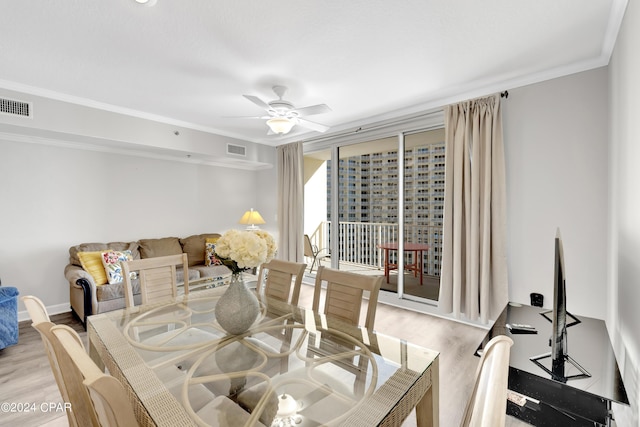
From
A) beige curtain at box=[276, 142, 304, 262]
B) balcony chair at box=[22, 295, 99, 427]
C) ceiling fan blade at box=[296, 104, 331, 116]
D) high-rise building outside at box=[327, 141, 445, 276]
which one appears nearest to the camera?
balcony chair at box=[22, 295, 99, 427]

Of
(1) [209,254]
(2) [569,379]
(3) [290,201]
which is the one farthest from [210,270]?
(2) [569,379]

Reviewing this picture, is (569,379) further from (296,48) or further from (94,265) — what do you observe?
(94,265)

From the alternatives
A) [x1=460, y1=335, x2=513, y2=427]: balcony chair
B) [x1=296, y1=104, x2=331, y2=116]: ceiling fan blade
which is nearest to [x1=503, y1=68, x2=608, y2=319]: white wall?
[x1=296, y1=104, x2=331, y2=116]: ceiling fan blade

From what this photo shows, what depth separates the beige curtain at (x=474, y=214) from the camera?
9.78 ft

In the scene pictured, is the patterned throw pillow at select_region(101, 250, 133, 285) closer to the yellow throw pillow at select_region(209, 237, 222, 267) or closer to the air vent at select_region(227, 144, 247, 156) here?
the yellow throw pillow at select_region(209, 237, 222, 267)

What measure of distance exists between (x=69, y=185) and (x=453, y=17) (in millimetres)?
4727

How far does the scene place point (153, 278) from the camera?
235 cm

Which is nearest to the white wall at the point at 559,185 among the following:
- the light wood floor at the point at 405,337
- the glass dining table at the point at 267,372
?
the light wood floor at the point at 405,337

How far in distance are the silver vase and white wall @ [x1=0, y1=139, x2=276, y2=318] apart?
3.62m

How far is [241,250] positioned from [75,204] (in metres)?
3.74

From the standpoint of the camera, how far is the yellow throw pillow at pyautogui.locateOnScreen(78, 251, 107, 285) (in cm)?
348

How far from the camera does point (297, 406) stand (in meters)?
1.04

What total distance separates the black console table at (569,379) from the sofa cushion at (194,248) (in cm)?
429

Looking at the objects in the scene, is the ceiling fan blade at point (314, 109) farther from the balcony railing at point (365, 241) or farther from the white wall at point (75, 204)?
the white wall at point (75, 204)
